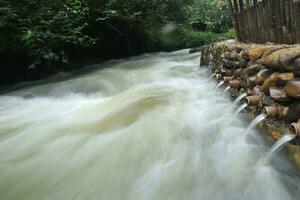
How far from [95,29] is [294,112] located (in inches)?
431

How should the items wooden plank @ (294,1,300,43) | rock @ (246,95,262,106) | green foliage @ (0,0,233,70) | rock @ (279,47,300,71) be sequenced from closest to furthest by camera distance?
rock @ (279,47,300,71), wooden plank @ (294,1,300,43), rock @ (246,95,262,106), green foliage @ (0,0,233,70)

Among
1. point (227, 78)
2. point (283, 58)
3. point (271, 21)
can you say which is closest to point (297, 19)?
point (283, 58)

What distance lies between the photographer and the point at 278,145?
315 centimetres

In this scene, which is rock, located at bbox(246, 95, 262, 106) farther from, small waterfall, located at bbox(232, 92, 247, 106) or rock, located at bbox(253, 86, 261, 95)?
small waterfall, located at bbox(232, 92, 247, 106)

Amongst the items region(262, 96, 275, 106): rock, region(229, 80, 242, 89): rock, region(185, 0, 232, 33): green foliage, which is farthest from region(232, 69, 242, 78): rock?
region(185, 0, 232, 33): green foliage

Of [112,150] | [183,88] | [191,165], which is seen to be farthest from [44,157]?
[183,88]

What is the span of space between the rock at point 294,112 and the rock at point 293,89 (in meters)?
0.10

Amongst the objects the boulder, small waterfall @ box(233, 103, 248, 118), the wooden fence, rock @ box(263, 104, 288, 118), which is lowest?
small waterfall @ box(233, 103, 248, 118)

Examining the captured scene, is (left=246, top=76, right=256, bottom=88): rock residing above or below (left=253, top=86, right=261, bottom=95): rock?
above

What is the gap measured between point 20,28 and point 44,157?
20.0ft

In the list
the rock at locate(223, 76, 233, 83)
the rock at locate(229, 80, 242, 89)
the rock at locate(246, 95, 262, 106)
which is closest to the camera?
the rock at locate(246, 95, 262, 106)

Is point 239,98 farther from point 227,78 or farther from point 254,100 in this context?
point 227,78

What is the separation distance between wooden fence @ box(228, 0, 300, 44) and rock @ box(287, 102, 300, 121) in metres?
1.18

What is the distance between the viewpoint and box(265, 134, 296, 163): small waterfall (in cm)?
306
